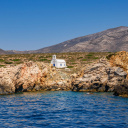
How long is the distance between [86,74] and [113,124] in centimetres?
3260

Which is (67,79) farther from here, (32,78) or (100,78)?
(100,78)

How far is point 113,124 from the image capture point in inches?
777

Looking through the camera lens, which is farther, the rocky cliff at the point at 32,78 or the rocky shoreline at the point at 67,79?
the rocky shoreline at the point at 67,79

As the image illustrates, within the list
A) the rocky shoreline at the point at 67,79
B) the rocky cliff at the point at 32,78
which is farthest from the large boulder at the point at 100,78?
the rocky cliff at the point at 32,78

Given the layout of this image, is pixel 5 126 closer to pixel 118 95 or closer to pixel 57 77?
pixel 118 95

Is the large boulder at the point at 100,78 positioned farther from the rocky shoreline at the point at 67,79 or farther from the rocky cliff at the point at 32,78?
the rocky cliff at the point at 32,78

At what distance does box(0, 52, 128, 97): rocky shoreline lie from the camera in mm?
48688

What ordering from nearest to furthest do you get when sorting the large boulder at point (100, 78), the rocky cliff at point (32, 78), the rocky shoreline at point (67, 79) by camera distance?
1. the rocky cliff at point (32, 78)
2. the rocky shoreline at point (67, 79)
3. the large boulder at point (100, 78)

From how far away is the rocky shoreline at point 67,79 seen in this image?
160ft

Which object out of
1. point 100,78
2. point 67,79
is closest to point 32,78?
point 67,79

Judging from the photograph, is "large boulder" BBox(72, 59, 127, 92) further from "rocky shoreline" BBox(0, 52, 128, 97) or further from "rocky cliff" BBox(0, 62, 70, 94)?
"rocky cliff" BBox(0, 62, 70, 94)

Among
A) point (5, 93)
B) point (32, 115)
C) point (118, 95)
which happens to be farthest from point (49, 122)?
point (5, 93)

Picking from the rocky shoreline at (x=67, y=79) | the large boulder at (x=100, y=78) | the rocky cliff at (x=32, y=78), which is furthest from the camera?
the large boulder at (x=100, y=78)

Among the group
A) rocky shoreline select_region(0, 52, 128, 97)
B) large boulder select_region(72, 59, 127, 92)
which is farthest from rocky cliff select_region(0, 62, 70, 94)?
large boulder select_region(72, 59, 127, 92)
